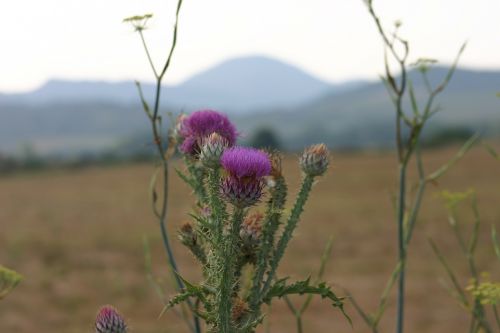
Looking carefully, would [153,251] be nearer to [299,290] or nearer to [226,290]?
[299,290]

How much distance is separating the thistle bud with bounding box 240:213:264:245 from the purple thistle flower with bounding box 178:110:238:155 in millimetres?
226

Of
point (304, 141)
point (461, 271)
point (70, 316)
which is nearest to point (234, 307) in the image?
point (70, 316)

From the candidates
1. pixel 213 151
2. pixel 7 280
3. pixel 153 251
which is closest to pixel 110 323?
pixel 7 280

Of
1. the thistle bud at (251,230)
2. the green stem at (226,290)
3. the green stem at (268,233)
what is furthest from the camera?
the thistle bud at (251,230)

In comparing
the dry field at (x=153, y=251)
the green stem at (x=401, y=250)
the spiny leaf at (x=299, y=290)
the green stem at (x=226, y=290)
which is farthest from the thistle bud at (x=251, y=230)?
the dry field at (x=153, y=251)

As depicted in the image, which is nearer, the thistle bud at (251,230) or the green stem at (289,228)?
the green stem at (289,228)

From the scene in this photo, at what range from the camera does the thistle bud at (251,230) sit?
1636 millimetres

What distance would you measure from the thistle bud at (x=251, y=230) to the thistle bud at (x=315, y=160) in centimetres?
18

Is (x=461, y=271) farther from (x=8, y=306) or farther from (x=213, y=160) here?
(x=213, y=160)

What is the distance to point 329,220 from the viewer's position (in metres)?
32.3

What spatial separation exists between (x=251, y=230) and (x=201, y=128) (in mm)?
326

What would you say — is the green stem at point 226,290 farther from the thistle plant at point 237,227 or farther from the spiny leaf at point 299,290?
the spiny leaf at point 299,290

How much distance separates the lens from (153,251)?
26.8 meters

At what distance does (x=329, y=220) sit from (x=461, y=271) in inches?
419
